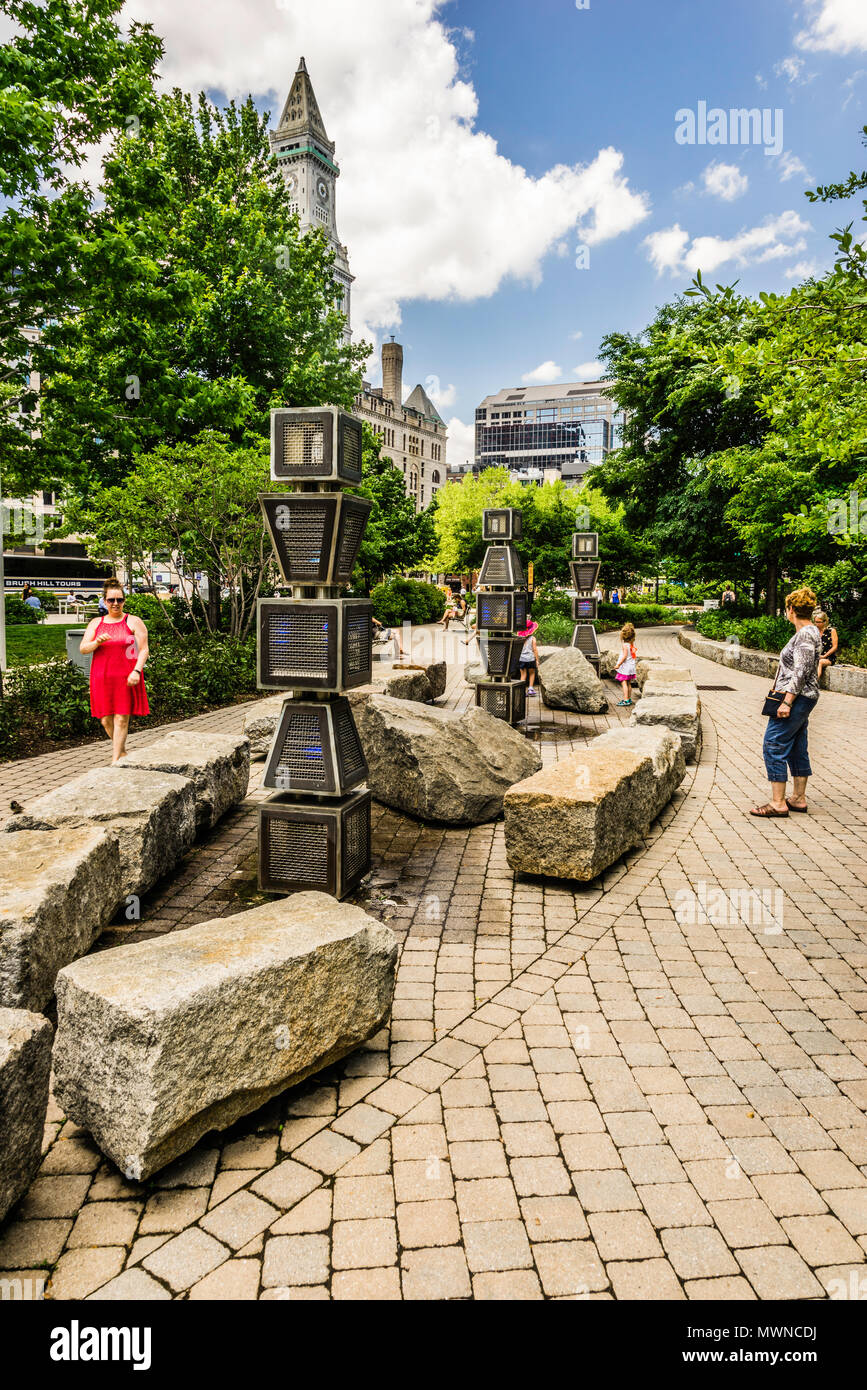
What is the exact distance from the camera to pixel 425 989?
184 inches

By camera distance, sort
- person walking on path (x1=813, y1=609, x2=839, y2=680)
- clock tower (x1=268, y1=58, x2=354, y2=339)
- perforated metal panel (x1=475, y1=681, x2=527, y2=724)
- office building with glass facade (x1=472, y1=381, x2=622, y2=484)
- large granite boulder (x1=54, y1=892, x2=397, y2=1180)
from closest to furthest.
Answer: large granite boulder (x1=54, y1=892, x2=397, y2=1180) < perforated metal panel (x1=475, y1=681, x2=527, y2=724) < person walking on path (x1=813, y1=609, x2=839, y2=680) < clock tower (x1=268, y1=58, x2=354, y2=339) < office building with glass facade (x1=472, y1=381, x2=622, y2=484)

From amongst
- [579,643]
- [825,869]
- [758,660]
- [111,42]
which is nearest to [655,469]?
[758,660]

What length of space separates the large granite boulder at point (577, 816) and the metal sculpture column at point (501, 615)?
5238 mm

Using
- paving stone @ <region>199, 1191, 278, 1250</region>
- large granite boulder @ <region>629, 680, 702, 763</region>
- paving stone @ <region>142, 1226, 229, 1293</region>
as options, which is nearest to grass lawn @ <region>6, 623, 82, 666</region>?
large granite boulder @ <region>629, 680, 702, 763</region>

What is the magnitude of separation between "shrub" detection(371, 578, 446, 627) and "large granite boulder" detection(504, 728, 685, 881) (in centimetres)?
2568

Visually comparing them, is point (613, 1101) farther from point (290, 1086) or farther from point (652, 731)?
point (652, 731)

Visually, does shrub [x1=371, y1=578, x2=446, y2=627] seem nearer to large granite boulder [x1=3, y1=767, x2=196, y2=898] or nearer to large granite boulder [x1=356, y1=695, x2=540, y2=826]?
large granite boulder [x1=356, y1=695, x2=540, y2=826]

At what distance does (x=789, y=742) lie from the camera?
26.5 feet

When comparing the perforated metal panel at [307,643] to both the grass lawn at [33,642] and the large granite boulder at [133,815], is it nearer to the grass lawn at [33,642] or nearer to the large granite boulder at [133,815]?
the large granite boulder at [133,815]

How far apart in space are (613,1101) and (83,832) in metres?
3.45

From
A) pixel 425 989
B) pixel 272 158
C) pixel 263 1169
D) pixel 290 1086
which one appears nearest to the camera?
pixel 263 1169

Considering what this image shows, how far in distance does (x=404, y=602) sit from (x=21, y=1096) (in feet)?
105

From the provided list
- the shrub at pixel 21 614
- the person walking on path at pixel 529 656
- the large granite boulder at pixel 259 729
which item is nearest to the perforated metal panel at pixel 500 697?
the person walking on path at pixel 529 656

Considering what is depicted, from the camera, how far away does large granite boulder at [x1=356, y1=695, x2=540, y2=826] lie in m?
7.66
